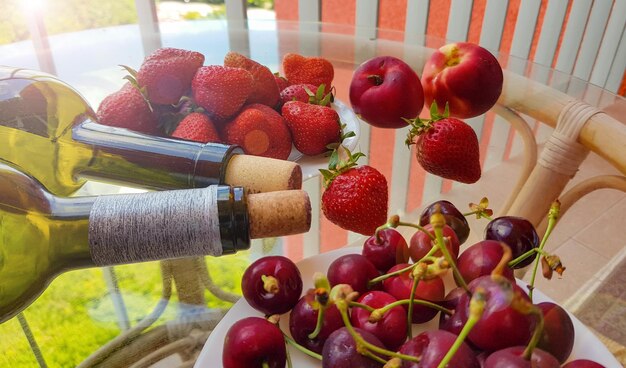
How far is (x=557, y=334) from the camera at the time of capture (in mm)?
384

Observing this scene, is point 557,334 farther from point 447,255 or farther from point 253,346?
point 253,346

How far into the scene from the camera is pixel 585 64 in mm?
1951

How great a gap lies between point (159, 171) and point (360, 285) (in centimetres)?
25

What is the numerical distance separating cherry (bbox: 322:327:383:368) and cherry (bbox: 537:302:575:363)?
0.12m

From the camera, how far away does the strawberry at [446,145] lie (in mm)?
614

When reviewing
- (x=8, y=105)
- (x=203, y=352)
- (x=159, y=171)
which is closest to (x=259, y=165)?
(x=159, y=171)

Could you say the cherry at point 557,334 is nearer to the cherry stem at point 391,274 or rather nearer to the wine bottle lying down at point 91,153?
the cherry stem at point 391,274

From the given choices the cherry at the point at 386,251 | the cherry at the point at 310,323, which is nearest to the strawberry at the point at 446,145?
the cherry at the point at 386,251

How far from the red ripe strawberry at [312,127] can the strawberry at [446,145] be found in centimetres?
10

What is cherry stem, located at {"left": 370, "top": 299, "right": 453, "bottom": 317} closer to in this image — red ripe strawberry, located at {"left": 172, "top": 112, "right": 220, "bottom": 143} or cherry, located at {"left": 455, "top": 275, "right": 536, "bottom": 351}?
cherry, located at {"left": 455, "top": 275, "right": 536, "bottom": 351}

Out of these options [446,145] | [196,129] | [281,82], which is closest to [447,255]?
[446,145]

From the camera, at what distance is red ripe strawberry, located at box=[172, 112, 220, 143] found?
24.6 inches

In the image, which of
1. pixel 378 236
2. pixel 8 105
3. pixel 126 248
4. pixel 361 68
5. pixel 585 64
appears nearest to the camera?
pixel 126 248

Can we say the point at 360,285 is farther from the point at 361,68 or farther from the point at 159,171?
the point at 361,68
